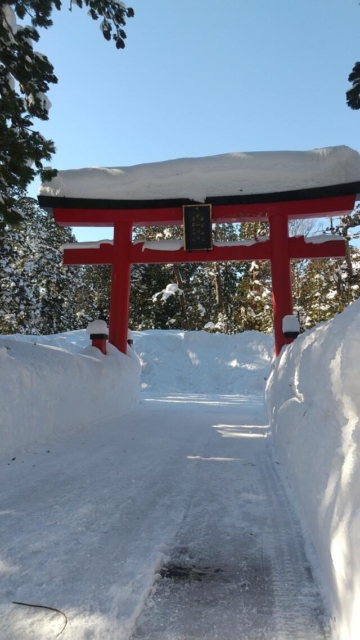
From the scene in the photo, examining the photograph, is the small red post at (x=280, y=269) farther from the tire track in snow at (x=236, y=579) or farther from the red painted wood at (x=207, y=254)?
the tire track in snow at (x=236, y=579)

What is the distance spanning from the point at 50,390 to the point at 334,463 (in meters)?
3.98

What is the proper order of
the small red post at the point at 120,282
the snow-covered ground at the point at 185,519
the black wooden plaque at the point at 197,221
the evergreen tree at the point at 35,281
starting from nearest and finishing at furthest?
the snow-covered ground at the point at 185,519 → the black wooden plaque at the point at 197,221 → the small red post at the point at 120,282 → the evergreen tree at the point at 35,281

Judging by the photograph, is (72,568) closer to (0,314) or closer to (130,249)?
(130,249)

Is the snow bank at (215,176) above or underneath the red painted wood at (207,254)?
above

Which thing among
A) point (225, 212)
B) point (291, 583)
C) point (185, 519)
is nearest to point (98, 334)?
point (225, 212)

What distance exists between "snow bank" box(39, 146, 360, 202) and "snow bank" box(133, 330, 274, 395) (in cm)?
836

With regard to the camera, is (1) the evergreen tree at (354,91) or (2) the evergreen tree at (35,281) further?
(2) the evergreen tree at (35,281)

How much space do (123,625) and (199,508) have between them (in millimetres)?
1362

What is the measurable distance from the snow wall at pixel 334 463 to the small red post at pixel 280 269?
558 cm

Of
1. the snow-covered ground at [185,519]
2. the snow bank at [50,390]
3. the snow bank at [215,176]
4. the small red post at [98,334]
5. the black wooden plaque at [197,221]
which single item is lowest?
the snow-covered ground at [185,519]

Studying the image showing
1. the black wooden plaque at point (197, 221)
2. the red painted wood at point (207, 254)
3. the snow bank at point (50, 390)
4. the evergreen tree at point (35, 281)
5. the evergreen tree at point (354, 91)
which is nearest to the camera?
the snow bank at point (50, 390)

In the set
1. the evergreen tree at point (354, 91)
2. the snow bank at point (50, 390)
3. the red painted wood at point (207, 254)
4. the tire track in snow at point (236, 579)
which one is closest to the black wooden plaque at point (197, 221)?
the red painted wood at point (207, 254)

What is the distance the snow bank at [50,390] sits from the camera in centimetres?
450

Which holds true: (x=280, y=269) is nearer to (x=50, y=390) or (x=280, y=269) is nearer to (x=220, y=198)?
(x=220, y=198)
